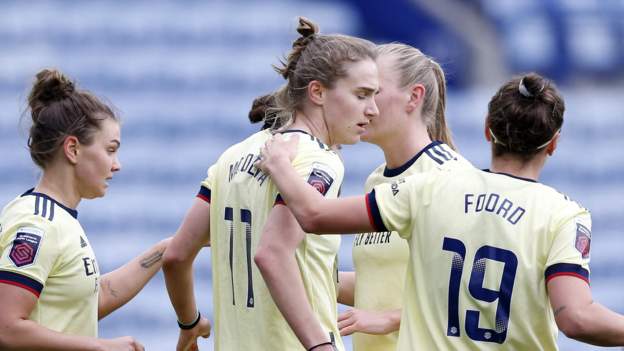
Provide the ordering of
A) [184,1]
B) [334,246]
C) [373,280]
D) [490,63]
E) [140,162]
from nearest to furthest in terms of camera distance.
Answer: [334,246] → [373,280] → [140,162] → [184,1] → [490,63]

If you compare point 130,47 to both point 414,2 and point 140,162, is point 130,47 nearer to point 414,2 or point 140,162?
point 140,162

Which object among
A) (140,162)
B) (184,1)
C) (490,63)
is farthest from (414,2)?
(140,162)

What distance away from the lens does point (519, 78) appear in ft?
10.9

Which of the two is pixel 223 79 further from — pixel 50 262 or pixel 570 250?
pixel 570 250

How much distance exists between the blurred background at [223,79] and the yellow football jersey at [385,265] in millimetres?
5396

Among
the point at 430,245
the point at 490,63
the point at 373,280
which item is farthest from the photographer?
the point at 490,63

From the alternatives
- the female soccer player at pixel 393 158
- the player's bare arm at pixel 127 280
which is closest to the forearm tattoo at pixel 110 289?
the player's bare arm at pixel 127 280

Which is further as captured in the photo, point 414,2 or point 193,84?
point 414,2

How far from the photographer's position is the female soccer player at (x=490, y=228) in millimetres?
3168

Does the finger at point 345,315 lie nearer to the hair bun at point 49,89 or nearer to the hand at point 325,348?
the hand at point 325,348

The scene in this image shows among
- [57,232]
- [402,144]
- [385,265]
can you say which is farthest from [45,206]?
[402,144]

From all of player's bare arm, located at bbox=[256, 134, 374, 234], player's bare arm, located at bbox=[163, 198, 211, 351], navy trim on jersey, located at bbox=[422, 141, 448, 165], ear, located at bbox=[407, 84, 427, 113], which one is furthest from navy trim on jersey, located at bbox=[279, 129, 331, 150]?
ear, located at bbox=[407, 84, 427, 113]

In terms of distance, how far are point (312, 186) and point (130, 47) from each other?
7359 mm

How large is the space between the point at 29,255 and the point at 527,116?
1563 millimetres
